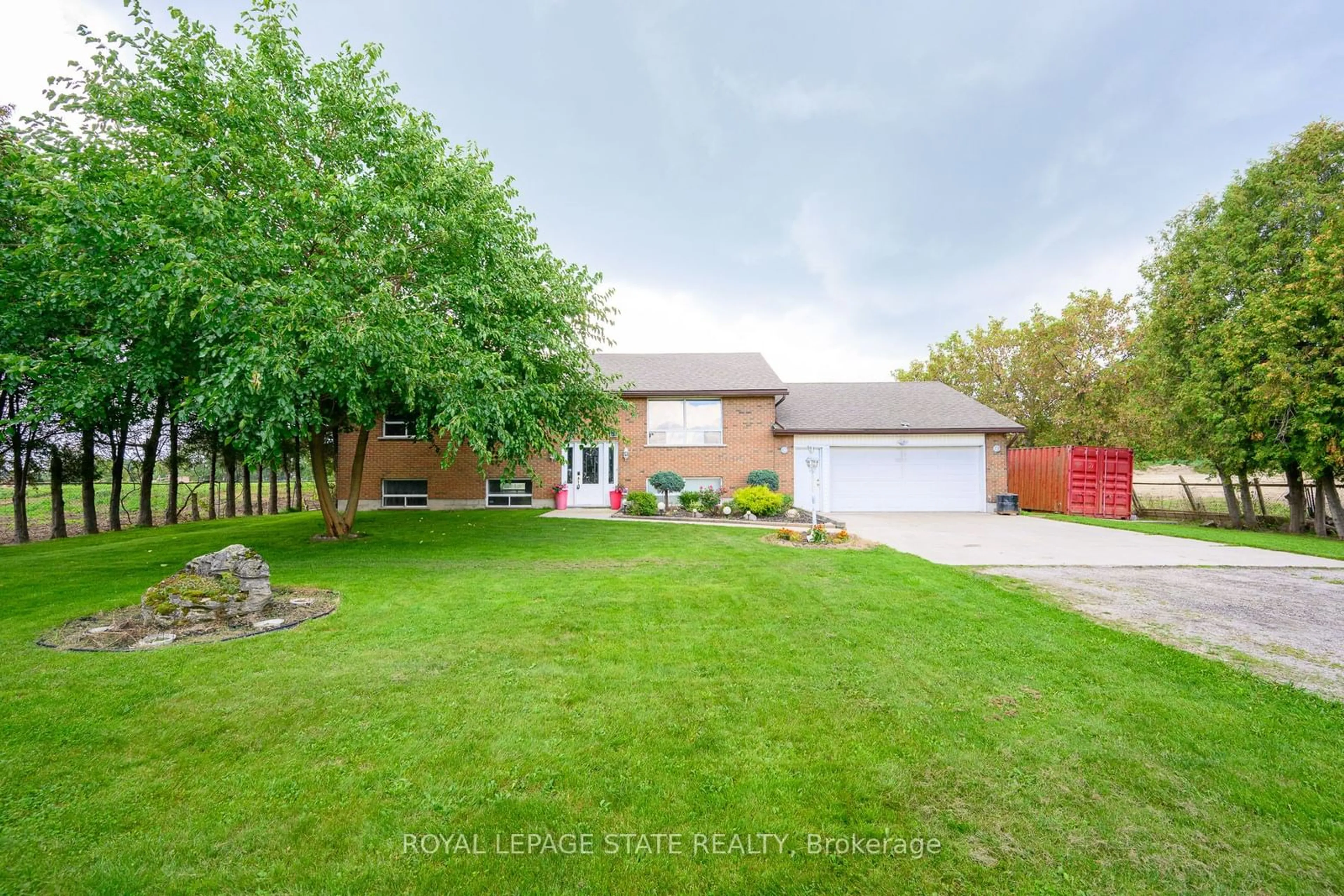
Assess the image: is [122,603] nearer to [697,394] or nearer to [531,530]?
[531,530]

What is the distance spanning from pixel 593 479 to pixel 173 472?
480 inches

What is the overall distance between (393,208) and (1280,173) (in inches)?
815

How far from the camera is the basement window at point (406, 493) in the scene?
16281mm

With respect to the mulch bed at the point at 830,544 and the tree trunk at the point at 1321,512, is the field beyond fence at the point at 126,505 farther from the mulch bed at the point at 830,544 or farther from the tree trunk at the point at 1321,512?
the tree trunk at the point at 1321,512

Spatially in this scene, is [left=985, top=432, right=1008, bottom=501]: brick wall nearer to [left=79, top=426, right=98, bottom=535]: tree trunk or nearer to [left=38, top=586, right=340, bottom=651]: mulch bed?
[left=38, top=586, right=340, bottom=651]: mulch bed

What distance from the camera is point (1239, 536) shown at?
11141 millimetres

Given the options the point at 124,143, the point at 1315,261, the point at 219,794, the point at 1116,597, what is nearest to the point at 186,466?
the point at 124,143

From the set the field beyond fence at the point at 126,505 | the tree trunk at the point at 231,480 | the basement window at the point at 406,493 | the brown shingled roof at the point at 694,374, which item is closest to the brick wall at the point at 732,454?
the brown shingled roof at the point at 694,374

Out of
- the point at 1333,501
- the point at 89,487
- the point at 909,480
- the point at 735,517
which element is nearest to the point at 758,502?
the point at 735,517

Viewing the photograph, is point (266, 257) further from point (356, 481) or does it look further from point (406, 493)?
point (406, 493)

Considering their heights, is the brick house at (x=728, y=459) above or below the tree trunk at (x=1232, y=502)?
above

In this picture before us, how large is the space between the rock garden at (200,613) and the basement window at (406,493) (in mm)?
11276

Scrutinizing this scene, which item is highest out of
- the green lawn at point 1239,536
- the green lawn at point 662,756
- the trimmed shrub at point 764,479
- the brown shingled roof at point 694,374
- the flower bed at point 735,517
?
the brown shingled roof at point 694,374

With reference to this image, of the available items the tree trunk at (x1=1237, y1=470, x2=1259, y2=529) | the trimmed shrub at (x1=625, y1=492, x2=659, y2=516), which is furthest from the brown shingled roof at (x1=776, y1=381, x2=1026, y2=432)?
the tree trunk at (x1=1237, y1=470, x2=1259, y2=529)
